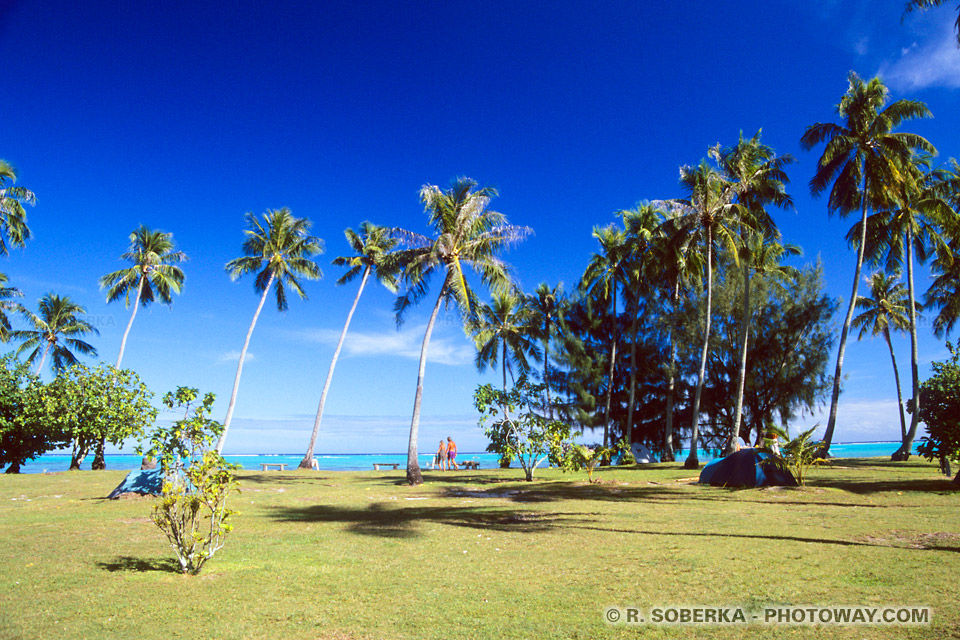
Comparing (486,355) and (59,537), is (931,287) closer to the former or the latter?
(486,355)

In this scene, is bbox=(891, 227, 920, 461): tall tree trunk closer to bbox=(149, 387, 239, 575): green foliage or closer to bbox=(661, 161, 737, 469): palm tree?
bbox=(661, 161, 737, 469): palm tree

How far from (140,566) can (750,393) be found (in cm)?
3280

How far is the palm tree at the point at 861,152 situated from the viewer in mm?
22172

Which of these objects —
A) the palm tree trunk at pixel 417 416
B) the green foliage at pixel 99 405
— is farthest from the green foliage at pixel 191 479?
the green foliage at pixel 99 405

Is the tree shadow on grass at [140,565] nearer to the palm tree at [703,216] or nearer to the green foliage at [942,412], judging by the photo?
the green foliage at [942,412]

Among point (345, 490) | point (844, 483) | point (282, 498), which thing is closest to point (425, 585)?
point (282, 498)

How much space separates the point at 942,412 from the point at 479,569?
14.3 meters

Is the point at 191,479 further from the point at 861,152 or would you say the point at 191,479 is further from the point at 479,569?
the point at 861,152

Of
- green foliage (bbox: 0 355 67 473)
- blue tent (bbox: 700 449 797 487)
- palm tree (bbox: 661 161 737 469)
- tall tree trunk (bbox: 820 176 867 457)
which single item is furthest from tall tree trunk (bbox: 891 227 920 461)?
green foliage (bbox: 0 355 67 473)

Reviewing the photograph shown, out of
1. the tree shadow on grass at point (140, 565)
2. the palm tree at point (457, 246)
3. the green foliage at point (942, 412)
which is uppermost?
the palm tree at point (457, 246)

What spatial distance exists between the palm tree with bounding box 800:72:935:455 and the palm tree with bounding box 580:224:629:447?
1189cm

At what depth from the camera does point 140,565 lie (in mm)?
6809

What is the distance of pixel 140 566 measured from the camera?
22.2 ft

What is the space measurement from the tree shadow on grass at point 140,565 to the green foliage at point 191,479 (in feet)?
0.78
